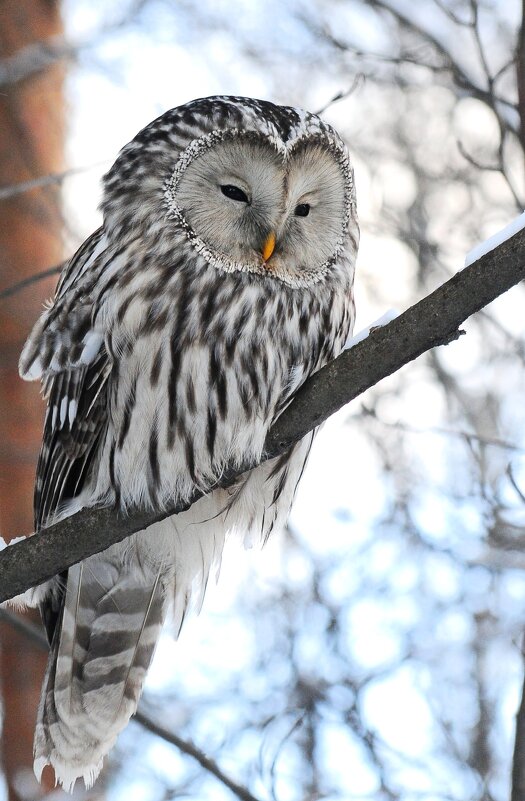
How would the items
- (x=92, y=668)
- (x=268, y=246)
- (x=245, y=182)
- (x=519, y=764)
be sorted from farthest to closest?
(x=92, y=668) → (x=245, y=182) → (x=268, y=246) → (x=519, y=764)

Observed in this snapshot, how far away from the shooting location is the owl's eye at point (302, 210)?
11.0 feet

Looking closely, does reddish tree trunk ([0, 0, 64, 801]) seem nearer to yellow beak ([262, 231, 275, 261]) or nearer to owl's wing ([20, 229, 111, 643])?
owl's wing ([20, 229, 111, 643])

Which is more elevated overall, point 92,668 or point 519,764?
point 92,668

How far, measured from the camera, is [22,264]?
5238 millimetres

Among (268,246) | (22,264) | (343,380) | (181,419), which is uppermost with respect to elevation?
(22,264)

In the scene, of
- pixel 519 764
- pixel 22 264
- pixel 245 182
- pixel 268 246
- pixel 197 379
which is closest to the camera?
pixel 519 764

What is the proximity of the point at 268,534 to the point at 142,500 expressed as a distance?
778mm

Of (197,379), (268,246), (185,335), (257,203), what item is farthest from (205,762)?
(257,203)

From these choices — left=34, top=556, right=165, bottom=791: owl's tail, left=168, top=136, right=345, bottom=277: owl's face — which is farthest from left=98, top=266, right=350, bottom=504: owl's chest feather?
left=34, top=556, right=165, bottom=791: owl's tail

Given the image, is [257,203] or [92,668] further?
[92,668]

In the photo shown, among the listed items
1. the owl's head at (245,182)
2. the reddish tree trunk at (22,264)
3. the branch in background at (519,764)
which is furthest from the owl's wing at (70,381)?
the reddish tree trunk at (22,264)

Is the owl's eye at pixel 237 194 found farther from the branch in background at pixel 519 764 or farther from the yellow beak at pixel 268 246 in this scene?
the branch in background at pixel 519 764

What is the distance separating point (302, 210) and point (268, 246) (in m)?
0.25

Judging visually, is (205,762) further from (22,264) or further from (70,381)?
(22,264)
